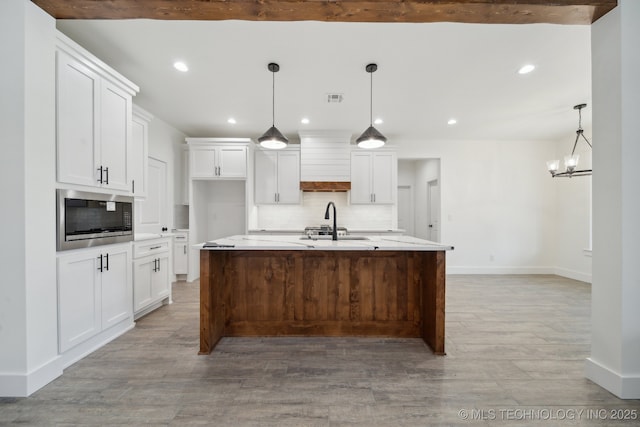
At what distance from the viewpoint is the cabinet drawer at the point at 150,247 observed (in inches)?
125

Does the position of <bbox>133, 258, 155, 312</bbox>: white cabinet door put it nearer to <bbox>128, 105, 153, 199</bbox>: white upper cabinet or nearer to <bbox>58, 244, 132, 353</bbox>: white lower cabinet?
<bbox>58, 244, 132, 353</bbox>: white lower cabinet

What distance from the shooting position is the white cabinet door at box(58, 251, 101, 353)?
213cm

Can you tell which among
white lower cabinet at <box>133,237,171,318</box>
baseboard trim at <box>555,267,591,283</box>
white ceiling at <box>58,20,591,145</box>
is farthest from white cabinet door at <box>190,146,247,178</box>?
baseboard trim at <box>555,267,591,283</box>

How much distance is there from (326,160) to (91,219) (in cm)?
374

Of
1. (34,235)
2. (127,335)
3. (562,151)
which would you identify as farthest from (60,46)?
(562,151)

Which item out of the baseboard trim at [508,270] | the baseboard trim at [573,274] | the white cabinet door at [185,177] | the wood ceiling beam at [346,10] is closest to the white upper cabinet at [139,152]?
the wood ceiling beam at [346,10]

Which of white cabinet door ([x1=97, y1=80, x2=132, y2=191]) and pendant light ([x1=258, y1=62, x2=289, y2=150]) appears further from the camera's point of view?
pendant light ([x1=258, y1=62, x2=289, y2=150])

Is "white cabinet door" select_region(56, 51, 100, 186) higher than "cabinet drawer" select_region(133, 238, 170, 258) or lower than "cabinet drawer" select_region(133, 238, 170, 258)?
higher

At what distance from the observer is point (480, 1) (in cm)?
182

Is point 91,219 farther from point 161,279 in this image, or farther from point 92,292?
point 161,279

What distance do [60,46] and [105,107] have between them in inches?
22.0

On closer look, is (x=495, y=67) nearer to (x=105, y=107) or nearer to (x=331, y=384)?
(x=331, y=384)

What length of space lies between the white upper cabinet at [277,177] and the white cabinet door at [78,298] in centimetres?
318

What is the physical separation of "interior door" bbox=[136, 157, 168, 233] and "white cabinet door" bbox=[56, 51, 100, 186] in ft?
5.37
